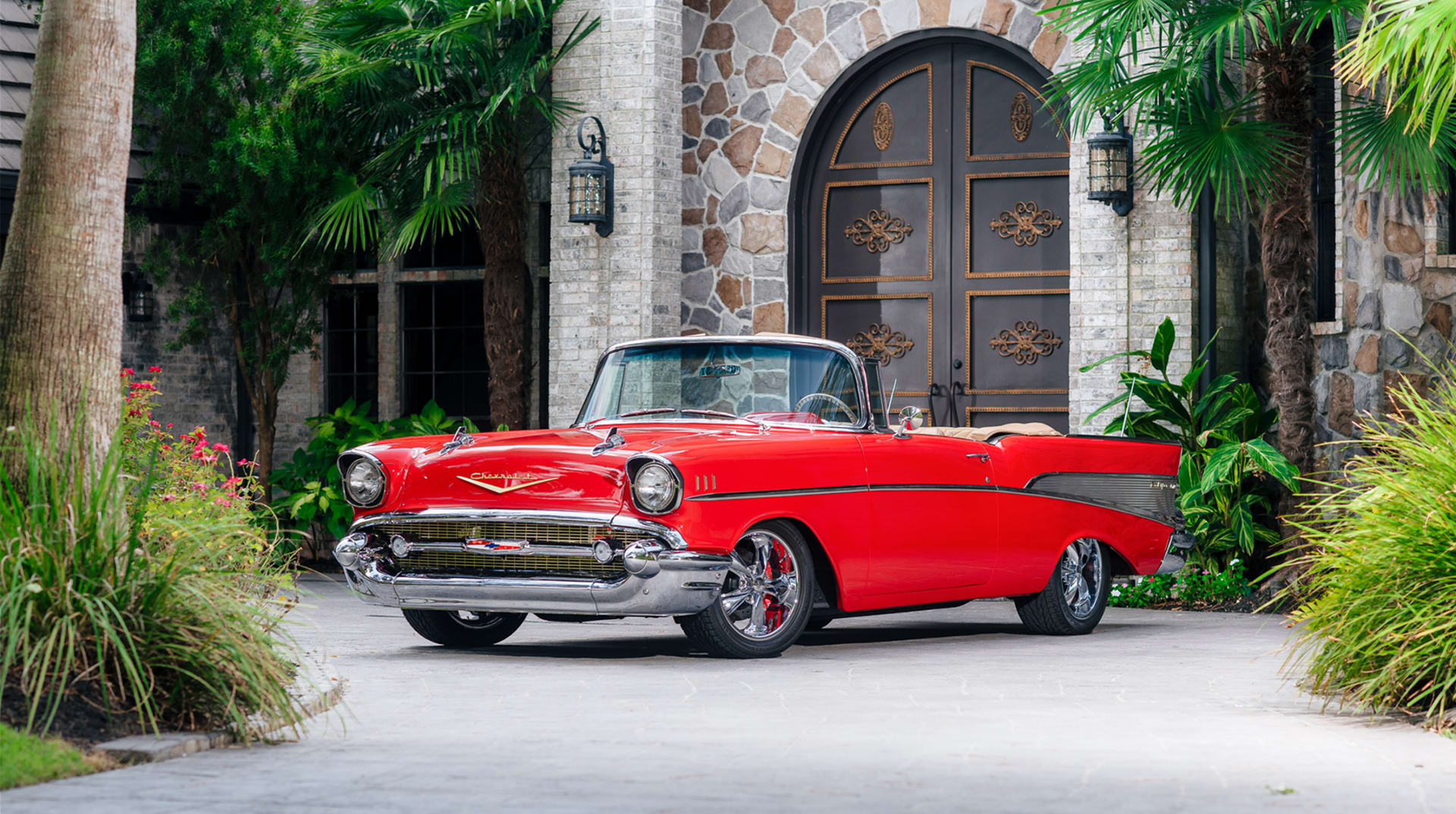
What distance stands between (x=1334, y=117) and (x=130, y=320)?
1165 cm

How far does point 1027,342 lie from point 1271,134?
3.38 meters

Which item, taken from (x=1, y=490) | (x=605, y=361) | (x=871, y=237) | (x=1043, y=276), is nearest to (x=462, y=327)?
(x=871, y=237)

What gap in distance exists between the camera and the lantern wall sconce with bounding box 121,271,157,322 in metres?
18.6

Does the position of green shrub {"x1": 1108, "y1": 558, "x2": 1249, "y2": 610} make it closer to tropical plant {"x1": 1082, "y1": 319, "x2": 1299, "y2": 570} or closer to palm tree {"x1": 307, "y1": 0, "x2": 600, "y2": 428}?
tropical plant {"x1": 1082, "y1": 319, "x2": 1299, "y2": 570}

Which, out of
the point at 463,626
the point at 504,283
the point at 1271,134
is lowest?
the point at 463,626

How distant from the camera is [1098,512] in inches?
420

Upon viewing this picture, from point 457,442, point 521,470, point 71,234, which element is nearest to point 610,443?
point 521,470

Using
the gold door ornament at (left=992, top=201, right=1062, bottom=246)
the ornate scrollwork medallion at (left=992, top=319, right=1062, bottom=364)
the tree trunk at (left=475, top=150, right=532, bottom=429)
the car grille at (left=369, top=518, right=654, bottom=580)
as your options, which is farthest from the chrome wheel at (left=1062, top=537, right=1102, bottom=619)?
the tree trunk at (left=475, top=150, right=532, bottom=429)

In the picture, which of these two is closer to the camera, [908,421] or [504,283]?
[908,421]

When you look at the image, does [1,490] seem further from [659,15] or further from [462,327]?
[462,327]

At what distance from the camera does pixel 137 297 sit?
1867cm

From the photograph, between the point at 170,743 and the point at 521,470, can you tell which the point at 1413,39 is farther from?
the point at 170,743

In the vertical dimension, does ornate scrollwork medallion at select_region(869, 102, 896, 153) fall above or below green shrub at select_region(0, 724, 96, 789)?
above

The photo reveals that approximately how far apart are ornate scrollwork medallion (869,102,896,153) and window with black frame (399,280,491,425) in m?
4.20
